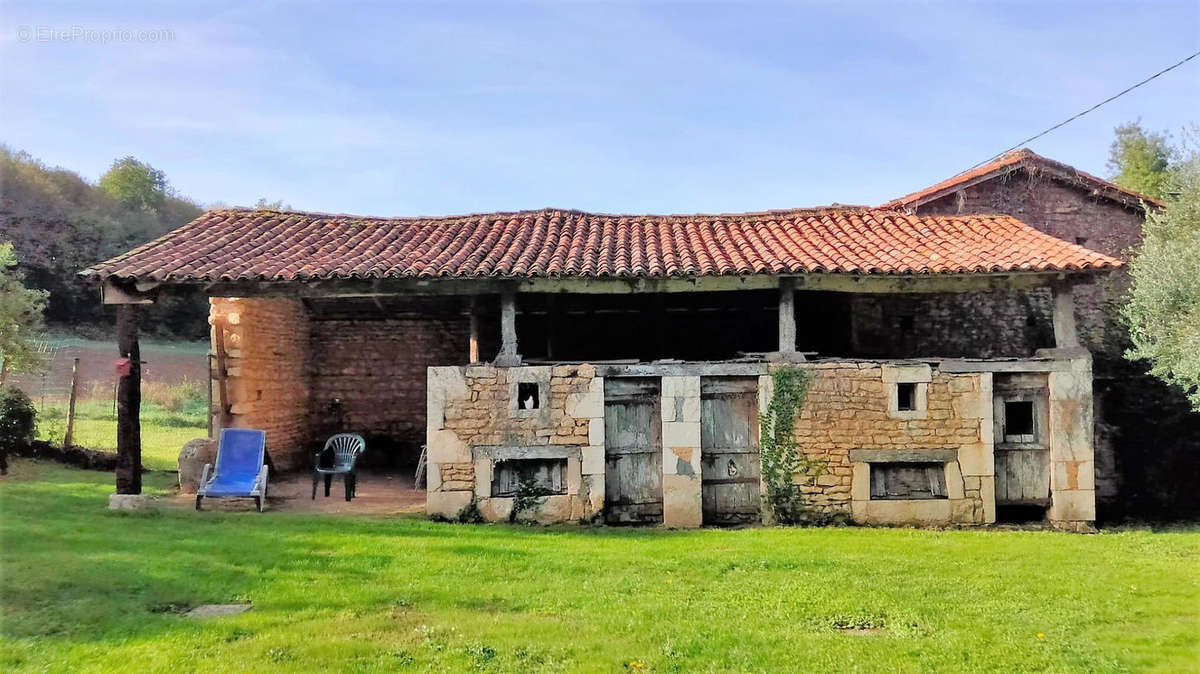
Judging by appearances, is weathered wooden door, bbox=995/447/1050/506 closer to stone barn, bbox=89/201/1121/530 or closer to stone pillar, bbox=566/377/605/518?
stone barn, bbox=89/201/1121/530

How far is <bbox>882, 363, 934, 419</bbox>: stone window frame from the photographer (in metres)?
9.96

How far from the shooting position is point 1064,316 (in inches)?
400

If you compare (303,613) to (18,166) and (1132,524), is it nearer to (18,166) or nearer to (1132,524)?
(1132,524)

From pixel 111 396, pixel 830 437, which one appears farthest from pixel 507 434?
pixel 111 396

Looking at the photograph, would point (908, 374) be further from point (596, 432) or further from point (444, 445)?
point (444, 445)

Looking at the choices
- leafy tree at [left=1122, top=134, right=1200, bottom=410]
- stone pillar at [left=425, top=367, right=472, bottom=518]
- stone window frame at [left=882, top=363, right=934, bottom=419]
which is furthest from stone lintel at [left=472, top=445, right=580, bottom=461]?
leafy tree at [left=1122, top=134, right=1200, bottom=410]

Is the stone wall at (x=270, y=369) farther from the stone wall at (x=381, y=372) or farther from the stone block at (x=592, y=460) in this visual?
the stone block at (x=592, y=460)

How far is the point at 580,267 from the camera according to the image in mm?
9938

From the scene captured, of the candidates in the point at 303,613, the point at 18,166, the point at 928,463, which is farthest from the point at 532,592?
the point at 18,166

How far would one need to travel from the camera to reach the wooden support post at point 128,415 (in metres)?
9.87

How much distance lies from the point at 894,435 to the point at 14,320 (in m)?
14.1

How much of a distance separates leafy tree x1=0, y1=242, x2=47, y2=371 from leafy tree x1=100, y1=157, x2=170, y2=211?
93.5 ft

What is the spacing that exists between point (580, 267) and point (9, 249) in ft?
36.0

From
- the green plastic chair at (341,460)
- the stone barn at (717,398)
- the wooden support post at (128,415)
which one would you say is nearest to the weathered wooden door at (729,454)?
the stone barn at (717,398)
